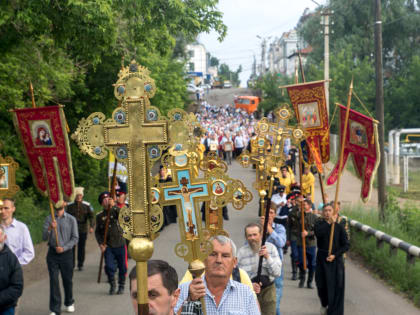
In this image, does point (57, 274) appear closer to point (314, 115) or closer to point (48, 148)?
point (48, 148)

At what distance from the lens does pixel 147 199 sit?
11.0 feet

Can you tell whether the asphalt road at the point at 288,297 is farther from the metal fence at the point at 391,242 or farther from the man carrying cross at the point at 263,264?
the man carrying cross at the point at 263,264

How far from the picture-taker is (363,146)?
10062 mm

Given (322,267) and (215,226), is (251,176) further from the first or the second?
(215,226)

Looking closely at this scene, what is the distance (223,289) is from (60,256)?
5.36 meters

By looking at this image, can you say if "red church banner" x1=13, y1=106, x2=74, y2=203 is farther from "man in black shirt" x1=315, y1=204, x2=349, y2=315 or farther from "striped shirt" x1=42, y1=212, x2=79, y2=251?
"man in black shirt" x1=315, y1=204, x2=349, y2=315

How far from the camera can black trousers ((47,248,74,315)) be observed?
30.9 ft

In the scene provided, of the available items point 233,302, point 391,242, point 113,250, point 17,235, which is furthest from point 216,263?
point 391,242

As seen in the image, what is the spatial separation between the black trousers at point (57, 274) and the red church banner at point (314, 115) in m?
4.17

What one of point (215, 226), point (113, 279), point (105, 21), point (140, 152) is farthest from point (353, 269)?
point (140, 152)

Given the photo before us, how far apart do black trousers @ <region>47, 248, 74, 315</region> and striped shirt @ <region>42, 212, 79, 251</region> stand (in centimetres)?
12

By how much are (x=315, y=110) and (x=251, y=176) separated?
19.4 m

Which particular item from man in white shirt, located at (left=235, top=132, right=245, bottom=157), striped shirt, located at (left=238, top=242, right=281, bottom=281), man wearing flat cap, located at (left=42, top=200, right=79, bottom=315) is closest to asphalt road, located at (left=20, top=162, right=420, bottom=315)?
man wearing flat cap, located at (left=42, top=200, right=79, bottom=315)

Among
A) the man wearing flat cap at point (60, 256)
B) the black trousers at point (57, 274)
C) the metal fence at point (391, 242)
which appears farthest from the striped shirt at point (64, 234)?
the metal fence at point (391, 242)
